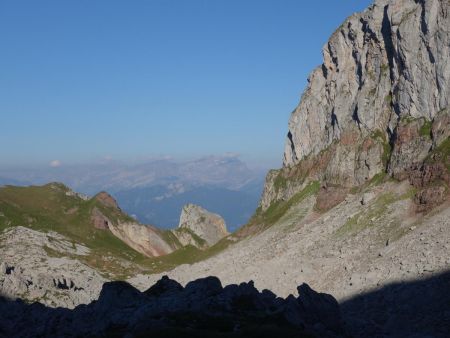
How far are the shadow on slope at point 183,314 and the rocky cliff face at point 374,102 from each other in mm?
51586

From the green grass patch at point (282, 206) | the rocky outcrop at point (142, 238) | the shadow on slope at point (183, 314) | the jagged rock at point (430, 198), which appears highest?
the rocky outcrop at point (142, 238)

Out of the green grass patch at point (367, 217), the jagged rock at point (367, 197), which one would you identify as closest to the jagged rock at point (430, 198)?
Result: the green grass patch at point (367, 217)

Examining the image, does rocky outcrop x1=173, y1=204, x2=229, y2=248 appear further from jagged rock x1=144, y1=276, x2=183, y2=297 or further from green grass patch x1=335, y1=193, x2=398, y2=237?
jagged rock x1=144, y1=276, x2=183, y2=297

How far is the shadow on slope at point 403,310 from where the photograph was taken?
179 feet

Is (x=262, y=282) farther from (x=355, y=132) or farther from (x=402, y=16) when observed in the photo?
(x=402, y=16)

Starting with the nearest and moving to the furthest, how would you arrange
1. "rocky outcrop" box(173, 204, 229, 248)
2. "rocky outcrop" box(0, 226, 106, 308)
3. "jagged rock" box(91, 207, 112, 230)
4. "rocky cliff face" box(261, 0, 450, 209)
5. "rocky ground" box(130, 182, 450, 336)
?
"rocky ground" box(130, 182, 450, 336) < "rocky outcrop" box(0, 226, 106, 308) < "rocky cliff face" box(261, 0, 450, 209) < "jagged rock" box(91, 207, 112, 230) < "rocky outcrop" box(173, 204, 229, 248)

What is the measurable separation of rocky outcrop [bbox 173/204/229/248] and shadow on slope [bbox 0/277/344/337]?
385ft

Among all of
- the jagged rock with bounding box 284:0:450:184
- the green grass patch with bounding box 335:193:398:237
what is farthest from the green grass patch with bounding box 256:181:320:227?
the green grass patch with bounding box 335:193:398:237

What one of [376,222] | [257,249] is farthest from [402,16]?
[257,249]

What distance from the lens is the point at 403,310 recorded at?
60.4 meters

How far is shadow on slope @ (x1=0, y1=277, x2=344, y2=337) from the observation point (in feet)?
152

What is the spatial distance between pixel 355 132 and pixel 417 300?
60279mm

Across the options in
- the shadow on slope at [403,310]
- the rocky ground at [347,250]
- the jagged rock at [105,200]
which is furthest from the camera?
the jagged rock at [105,200]

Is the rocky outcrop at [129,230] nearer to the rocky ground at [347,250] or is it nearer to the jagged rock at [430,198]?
the rocky ground at [347,250]
